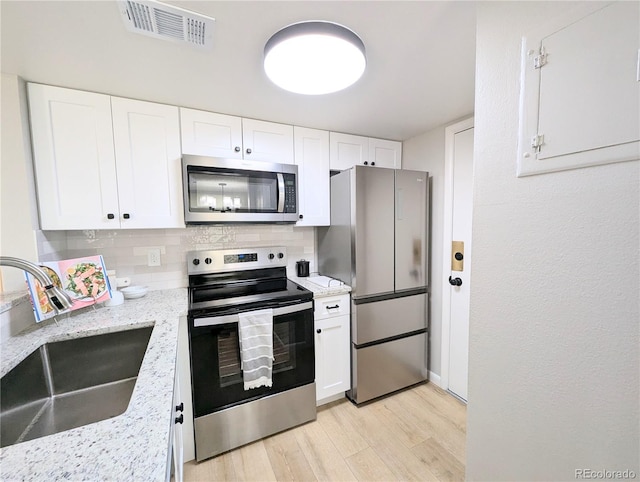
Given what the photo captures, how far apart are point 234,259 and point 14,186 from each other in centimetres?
125

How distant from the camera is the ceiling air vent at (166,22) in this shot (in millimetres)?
927

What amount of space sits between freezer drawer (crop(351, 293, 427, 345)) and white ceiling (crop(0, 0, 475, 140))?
4.78 feet

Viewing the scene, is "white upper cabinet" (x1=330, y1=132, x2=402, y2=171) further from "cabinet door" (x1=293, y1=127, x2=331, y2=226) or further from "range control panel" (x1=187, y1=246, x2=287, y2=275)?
"range control panel" (x1=187, y1=246, x2=287, y2=275)

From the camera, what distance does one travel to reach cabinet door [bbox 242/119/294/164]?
1921 millimetres

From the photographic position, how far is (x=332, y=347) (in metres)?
2.00

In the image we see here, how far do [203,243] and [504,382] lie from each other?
2.02 metres

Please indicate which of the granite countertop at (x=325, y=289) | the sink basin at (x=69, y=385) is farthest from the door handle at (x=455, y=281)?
the sink basin at (x=69, y=385)

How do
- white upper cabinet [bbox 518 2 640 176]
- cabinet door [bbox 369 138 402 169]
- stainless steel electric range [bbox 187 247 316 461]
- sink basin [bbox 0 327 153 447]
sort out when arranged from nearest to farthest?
white upper cabinet [bbox 518 2 640 176] < sink basin [bbox 0 327 153 447] < stainless steel electric range [bbox 187 247 316 461] < cabinet door [bbox 369 138 402 169]

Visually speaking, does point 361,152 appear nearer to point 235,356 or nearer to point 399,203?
point 399,203

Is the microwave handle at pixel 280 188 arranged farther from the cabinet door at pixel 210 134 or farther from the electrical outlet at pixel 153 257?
the electrical outlet at pixel 153 257

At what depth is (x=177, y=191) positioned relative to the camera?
1755 millimetres

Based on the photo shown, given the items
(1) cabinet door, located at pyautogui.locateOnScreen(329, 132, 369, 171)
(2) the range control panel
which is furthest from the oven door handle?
(1) cabinet door, located at pyautogui.locateOnScreen(329, 132, 369, 171)

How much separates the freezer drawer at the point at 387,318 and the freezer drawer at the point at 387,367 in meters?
0.08

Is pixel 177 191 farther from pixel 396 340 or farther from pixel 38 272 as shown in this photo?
pixel 396 340
